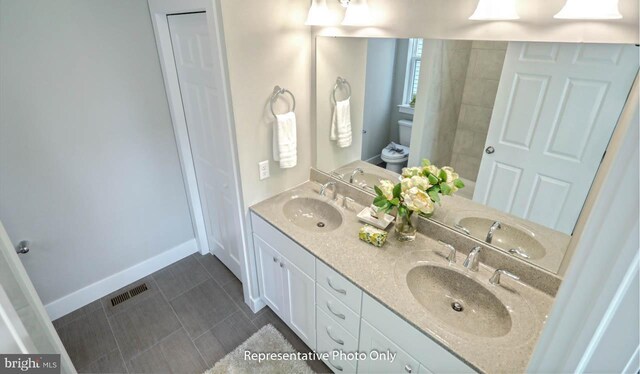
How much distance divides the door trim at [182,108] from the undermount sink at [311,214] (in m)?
0.32

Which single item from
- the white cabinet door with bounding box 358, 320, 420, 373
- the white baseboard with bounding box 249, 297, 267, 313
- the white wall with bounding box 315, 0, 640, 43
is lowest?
the white baseboard with bounding box 249, 297, 267, 313

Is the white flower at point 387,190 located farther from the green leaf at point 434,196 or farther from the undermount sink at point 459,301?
the undermount sink at point 459,301

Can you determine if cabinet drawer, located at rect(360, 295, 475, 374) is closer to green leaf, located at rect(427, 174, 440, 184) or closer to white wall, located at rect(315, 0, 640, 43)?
green leaf, located at rect(427, 174, 440, 184)

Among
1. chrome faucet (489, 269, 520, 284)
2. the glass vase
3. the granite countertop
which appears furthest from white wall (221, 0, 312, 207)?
chrome faucet (489, 269, 520, 284)

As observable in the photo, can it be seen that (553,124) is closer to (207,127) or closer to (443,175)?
(443,175)

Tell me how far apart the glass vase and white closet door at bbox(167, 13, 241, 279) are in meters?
1.03

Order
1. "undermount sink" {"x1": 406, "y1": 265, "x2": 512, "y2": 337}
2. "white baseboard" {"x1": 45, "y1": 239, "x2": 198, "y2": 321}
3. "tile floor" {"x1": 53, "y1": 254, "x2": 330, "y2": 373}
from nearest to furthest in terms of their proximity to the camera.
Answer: "undermount sink" {"x1": 406, "y1": 265, "x2": 512, "y2": 337}, "tile floor" {"x1": 53, "y1": 254, "x2": 330, "y2": 373}, "white baseboard" {"x1": 45, "y1": 239, "x2": 198, "y2": 321}

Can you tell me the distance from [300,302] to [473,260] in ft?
3.31

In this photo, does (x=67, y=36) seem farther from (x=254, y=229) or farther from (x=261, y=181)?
(x=254, y=229)

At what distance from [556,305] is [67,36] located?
2520 mm

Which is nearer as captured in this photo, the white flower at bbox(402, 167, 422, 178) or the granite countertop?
the granite countertop

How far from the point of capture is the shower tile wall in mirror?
1137 millimetres

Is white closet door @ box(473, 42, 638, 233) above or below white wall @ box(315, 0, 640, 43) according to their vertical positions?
below

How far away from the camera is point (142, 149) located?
2.30 m
